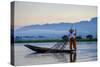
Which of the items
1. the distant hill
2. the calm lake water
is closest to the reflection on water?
the calm lake water

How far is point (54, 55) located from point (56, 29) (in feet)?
1.07

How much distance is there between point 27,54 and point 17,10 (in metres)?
0.52

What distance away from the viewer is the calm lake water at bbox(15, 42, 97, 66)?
2232 millimetres

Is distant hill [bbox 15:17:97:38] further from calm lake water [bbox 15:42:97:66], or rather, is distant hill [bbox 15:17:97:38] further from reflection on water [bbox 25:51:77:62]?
reflection on water [bbox 25:51:77:62]

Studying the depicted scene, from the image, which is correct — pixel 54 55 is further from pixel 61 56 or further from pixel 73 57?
pixel 73 57

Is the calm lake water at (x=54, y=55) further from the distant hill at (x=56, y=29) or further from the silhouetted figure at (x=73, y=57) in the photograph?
the distant hill at (x=56, y=29)

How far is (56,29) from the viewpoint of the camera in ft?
7.97

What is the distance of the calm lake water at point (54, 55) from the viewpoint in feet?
7.32

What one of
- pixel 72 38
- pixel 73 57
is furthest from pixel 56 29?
pixel 73 57

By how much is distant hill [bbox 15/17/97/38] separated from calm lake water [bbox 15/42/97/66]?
122 millimetres
